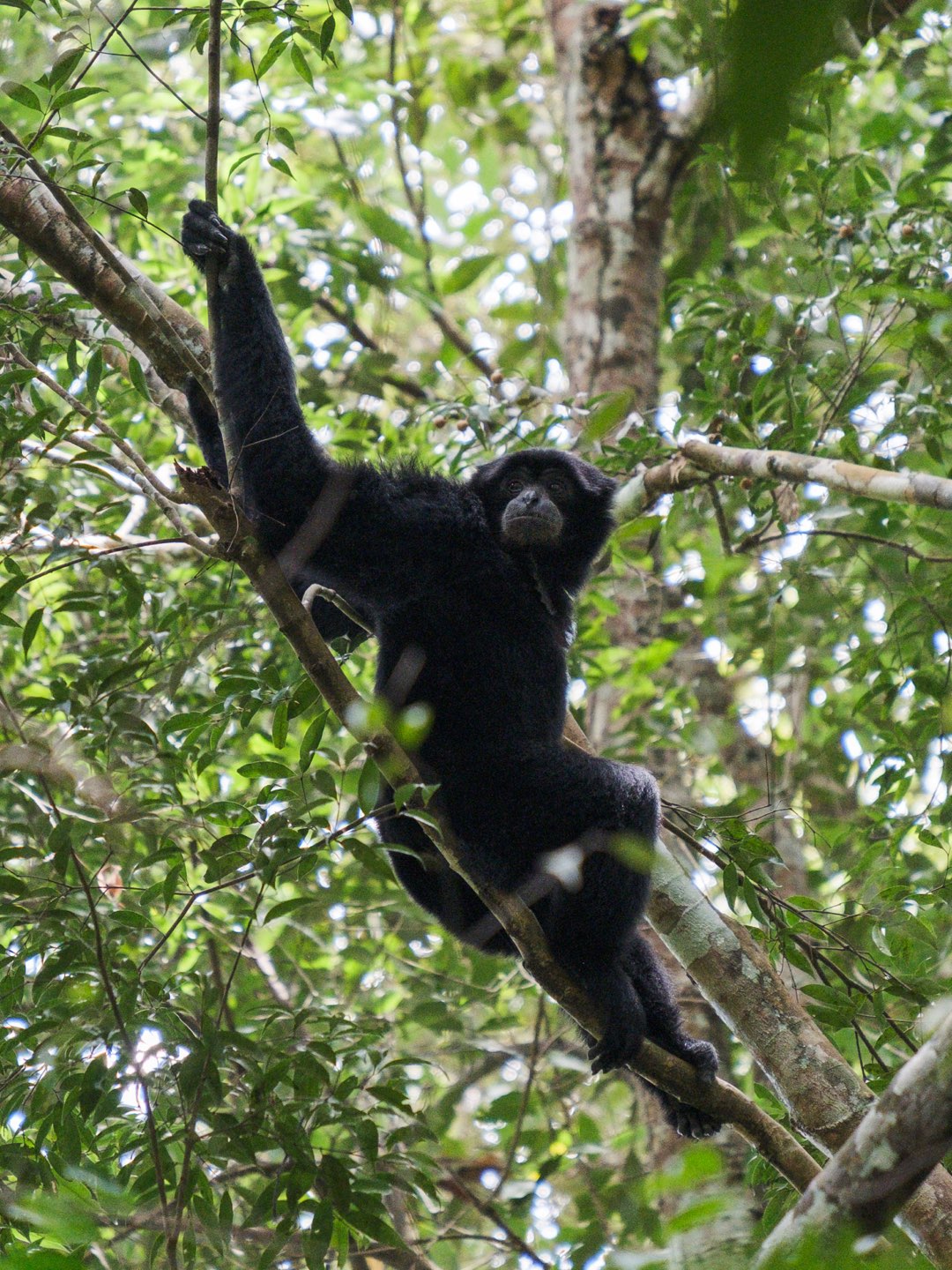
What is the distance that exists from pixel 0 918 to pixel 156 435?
3.90m

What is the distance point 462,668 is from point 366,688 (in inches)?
82.3

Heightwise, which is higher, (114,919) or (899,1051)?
(114,919)

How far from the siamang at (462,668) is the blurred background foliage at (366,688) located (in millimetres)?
396

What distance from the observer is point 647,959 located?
527 cm

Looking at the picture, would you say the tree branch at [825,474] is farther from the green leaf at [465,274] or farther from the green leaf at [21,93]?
the green leaf at [465,274]

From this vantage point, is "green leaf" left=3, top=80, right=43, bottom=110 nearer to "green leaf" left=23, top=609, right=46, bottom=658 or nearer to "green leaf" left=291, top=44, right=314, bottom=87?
"green leaf" left=291, top=44, right=314, bottom=87

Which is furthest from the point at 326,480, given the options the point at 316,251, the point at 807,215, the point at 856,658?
the point at 807,215

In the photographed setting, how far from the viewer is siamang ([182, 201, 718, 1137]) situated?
4289mm

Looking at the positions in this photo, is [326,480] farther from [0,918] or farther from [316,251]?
[316,251]

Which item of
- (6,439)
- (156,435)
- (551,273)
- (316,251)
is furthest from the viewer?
(551,273)

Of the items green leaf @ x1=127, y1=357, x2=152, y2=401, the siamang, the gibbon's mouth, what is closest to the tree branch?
the gibbon's mouth

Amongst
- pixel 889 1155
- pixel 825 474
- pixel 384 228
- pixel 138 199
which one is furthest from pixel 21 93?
pixel 384 228

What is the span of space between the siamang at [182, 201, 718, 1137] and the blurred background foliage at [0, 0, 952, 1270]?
0.40 meters

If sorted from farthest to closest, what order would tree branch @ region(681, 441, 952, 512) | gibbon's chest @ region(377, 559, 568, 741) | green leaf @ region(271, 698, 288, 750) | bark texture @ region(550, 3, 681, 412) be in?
bark texture @ region(550, 3, 681, 412)
gibbon's chest @ region(377, 559, 568, 741)
tree branch @ region(681, 441, 952, 512)
green leaf @ region(271, 698, 288, 750)
